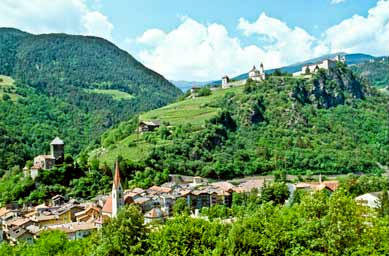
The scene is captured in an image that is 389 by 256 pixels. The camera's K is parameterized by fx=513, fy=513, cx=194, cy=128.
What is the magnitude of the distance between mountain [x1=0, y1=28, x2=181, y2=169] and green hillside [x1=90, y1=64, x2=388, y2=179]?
14.9m

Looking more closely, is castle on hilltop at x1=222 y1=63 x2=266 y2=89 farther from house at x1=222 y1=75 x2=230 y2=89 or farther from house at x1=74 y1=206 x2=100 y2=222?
house at x1=74 y1=206 x2=100 y2=222

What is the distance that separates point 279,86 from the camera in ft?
319

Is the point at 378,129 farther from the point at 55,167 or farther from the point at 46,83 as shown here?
the point at 46,83

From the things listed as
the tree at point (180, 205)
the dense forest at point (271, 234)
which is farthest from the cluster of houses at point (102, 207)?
the dense forest at point (271, 234)

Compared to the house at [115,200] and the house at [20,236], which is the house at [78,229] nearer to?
the house at [20,236]

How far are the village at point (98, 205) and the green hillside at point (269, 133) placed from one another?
907 centimetres

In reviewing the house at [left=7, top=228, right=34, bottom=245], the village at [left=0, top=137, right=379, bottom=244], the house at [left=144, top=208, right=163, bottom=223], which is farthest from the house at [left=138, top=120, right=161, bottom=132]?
the house at [left=7, top=228, right=34, bottom=245]

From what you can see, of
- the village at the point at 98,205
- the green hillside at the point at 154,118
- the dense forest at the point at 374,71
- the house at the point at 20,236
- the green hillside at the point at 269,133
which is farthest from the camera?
the dense forest at the point at 374,71

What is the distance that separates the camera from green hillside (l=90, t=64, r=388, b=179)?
70.9 meters

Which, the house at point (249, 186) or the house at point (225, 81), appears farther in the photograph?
the house at point (225, 81)

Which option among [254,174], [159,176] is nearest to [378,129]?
[254,174]

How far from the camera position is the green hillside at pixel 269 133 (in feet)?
233

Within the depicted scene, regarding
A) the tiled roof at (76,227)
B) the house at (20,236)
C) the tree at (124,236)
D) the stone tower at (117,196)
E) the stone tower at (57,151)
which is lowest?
the house at (20,236)

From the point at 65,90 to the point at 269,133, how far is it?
6875cm
